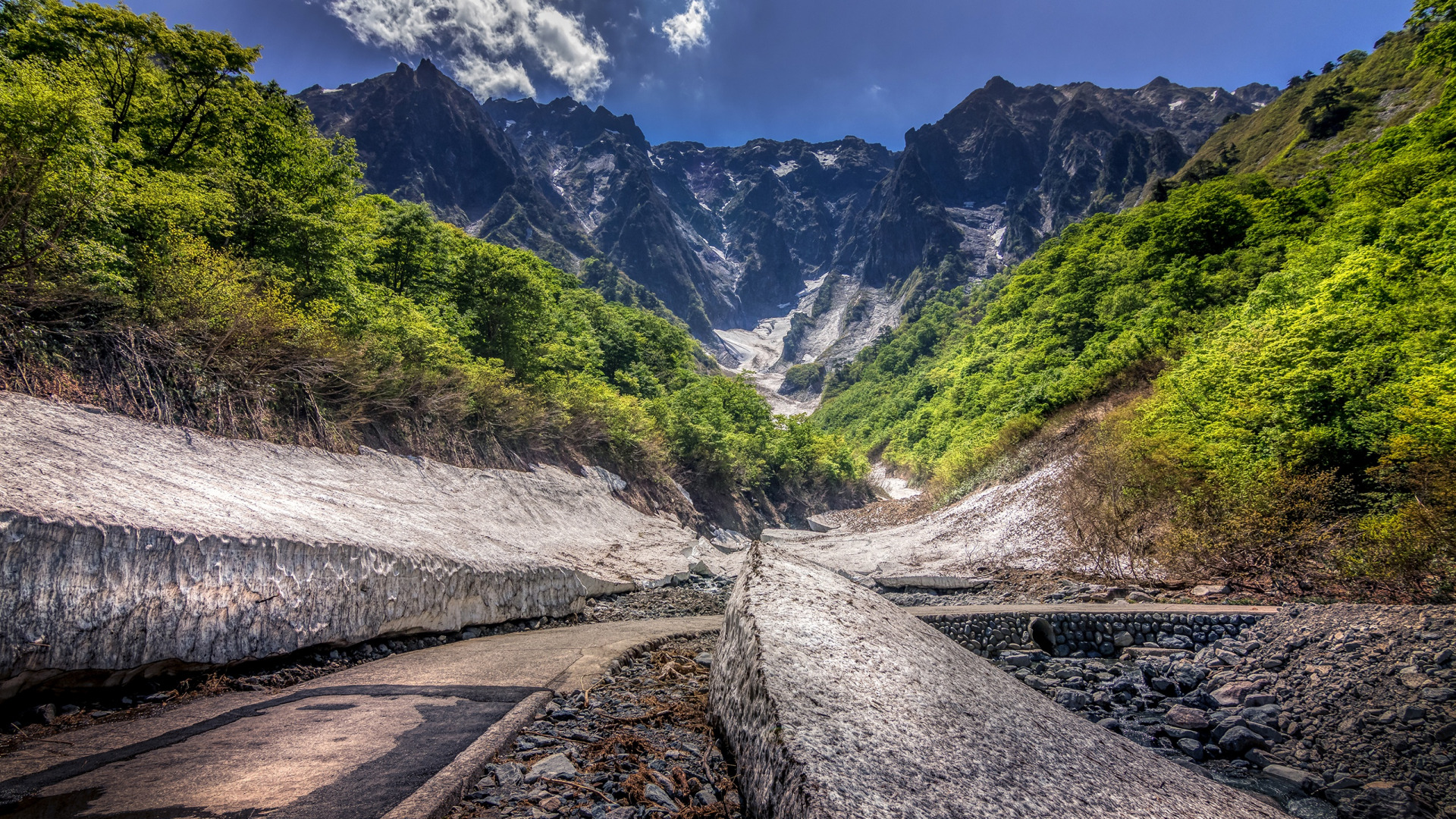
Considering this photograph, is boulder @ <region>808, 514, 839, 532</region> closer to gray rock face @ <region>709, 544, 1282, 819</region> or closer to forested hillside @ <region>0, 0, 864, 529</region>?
forested hillside @ <region>0, 0, 864, 529</region>

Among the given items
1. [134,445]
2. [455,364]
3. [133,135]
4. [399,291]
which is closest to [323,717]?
[134,445]

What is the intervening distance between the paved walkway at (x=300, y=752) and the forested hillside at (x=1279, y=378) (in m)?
14.9

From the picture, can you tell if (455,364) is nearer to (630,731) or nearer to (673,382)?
(630,731)

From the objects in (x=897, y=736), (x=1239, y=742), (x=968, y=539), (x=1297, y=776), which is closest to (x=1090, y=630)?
(x=1239, y=742)

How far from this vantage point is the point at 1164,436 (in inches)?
632

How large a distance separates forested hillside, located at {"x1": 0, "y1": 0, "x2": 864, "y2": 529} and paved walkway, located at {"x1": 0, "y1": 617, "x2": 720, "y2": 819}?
654cm

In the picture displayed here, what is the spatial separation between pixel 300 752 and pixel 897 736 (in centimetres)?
389

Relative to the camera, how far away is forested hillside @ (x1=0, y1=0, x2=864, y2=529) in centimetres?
831

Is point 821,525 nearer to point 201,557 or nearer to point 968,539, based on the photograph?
point 968,539

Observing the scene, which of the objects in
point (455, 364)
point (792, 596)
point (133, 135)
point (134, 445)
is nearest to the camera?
point (792, 596)

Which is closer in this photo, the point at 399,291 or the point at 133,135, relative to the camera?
the point at 133,135

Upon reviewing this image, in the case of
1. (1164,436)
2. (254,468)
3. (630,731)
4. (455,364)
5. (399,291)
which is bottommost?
(630,731)

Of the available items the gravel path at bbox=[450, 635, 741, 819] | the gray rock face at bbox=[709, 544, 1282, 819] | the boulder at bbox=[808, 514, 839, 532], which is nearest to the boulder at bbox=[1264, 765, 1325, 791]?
the gray rock face at bbox=[709, 544, 1282, 819]

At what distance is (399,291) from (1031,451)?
32.8m
